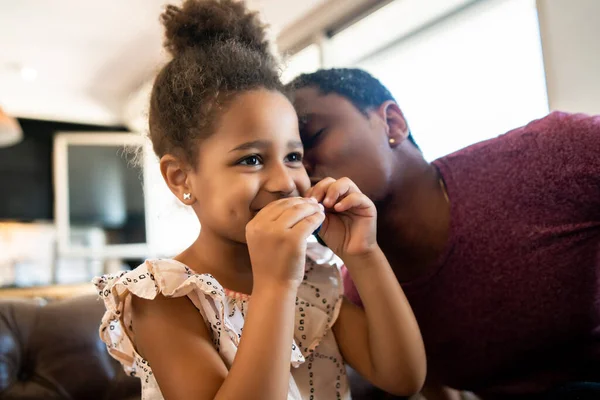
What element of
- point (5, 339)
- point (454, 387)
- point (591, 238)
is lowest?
point (454, 387)

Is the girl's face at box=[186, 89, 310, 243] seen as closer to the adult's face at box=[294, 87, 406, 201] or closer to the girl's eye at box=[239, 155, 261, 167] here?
the girl's eye at box=[239, 155, 261, 167]

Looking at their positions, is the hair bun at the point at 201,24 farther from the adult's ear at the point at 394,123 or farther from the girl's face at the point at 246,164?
the adult's ear at the point at 394,123

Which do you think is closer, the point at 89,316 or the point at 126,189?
the point at 89,316

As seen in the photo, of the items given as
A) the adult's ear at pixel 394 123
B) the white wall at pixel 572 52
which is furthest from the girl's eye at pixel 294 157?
the white wall at pixel 572 52

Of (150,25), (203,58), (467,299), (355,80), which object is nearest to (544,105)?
(355,80)

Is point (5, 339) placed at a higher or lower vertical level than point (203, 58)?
lower

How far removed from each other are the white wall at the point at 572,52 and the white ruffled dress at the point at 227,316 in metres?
0.88

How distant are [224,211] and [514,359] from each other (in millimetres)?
639

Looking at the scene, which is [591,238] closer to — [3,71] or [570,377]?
[570,377]

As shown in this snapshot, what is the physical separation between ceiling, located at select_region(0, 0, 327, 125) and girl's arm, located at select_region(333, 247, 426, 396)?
1.48 m

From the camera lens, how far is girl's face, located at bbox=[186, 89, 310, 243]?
0.76 metres

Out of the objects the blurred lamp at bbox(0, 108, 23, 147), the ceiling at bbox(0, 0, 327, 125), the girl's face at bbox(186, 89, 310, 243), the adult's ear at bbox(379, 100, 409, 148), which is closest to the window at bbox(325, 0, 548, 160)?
the ceiling at bbox(0, 0, 327, 125)

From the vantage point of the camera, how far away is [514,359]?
956mm

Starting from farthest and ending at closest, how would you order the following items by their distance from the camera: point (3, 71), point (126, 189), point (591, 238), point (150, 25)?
point (126, 189) < point (3, 71) < point (150, 25) < point (591, 238)
